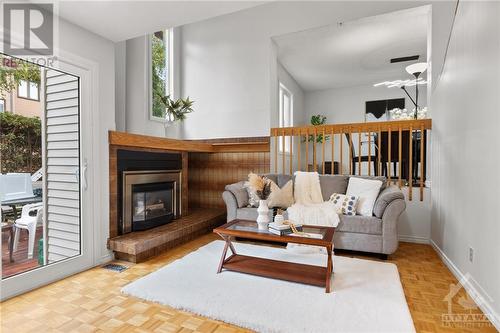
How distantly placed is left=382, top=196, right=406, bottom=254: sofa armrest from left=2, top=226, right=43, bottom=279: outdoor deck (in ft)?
10.9

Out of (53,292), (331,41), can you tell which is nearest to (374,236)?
(53,292)

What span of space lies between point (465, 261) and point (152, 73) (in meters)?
4.80

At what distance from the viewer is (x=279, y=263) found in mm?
2566

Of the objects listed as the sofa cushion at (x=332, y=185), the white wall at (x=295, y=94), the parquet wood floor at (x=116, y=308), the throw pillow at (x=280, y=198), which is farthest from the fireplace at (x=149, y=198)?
the white wall at (x=295, y=94)

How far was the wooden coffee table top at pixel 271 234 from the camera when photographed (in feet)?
6.86

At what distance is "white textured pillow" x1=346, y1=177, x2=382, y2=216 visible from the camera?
313cm

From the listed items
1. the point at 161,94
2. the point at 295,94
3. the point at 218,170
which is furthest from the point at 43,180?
the point at 295,94

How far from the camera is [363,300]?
196 centimetres

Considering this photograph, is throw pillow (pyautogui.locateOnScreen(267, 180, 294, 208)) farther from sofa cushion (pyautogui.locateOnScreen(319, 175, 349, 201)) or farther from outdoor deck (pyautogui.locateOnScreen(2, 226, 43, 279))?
outdoor deck (pyautogui.locateOnScreen(2, 226, 43, 279))

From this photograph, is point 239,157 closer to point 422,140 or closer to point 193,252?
point 193,252

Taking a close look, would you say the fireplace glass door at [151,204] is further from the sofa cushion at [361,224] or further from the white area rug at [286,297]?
the sofa cushion at [361,224]

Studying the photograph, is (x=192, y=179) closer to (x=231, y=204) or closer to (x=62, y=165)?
(x=231, y=204)

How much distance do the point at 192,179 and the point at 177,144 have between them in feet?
5.16

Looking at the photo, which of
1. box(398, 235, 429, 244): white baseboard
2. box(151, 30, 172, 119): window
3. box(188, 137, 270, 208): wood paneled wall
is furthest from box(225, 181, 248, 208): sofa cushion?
box(398, 235, 429, 244): white baseboard
